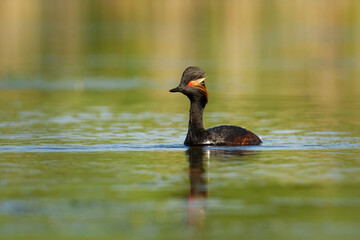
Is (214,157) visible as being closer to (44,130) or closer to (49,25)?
(44,130)

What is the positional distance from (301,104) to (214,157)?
39.8ft

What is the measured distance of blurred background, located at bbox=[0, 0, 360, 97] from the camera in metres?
40.3

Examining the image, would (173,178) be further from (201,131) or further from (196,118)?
(196,118)

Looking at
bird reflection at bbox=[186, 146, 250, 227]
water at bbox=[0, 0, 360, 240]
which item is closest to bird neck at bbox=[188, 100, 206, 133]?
bird reflection at bbox=[186, 146, 250, 227]

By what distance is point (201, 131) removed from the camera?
19766 millimetres

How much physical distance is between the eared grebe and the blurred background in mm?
12198

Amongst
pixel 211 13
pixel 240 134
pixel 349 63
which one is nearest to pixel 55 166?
pixel 240 134

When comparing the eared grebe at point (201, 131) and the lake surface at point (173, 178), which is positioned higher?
the eared grebe at point (201, 131)

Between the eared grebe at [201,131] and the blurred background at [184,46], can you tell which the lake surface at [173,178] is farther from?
the blurred background at [184,46]

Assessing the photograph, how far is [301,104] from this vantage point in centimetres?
2948

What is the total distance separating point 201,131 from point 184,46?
139ft

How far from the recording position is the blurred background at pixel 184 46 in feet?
132

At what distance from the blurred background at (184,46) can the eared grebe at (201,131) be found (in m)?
12.2

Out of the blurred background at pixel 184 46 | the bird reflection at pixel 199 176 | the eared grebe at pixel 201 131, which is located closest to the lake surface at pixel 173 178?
the bird reflection at pixel 199 176
